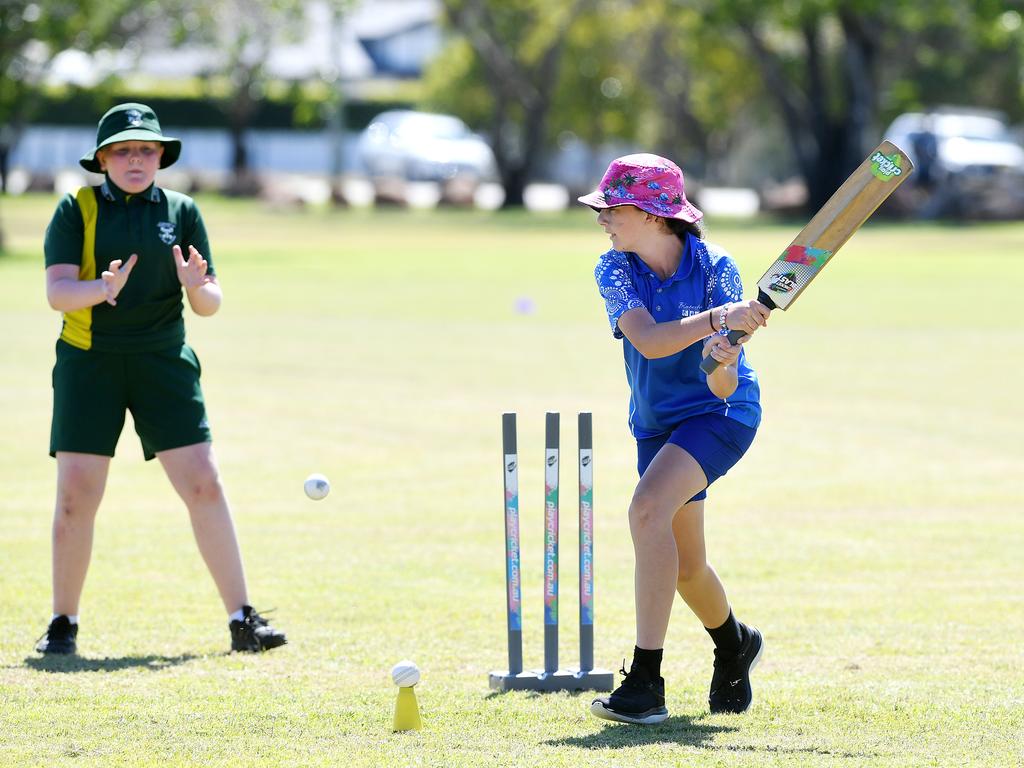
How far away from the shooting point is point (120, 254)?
23.2 feet

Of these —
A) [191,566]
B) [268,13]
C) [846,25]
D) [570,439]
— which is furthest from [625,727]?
[846,25]

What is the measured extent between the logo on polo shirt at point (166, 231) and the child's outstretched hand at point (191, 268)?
0.05 m

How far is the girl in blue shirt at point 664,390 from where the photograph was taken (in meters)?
5.88

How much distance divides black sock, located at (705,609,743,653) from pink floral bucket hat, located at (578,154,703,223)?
149 cm

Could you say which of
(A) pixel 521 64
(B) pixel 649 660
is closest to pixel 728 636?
(B) pixel 649 660

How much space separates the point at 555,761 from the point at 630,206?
6.18 ft

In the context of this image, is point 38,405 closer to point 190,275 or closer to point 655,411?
point 190,275

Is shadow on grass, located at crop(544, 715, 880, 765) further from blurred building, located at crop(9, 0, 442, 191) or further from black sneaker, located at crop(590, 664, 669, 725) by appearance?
blurred building, located at crop(9, 0, 442, 191)

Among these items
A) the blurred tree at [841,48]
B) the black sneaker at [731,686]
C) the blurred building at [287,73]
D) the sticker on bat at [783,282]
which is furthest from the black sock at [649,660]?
the blurred tree at [841,48]

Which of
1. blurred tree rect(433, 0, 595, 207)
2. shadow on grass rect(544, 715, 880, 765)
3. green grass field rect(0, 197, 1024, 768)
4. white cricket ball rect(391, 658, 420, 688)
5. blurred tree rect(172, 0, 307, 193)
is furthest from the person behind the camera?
blurred tree rect(433, 0, 595, 207)

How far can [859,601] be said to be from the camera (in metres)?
8.23

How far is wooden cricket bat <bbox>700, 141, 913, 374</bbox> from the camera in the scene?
227 inches

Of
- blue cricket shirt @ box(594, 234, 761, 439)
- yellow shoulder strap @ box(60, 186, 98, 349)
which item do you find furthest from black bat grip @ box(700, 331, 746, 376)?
yellow shoulder strap @ box(60, 186, 98, 349)

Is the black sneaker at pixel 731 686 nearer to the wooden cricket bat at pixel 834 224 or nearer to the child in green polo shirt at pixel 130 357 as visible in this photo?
the wooden cricket bat at pixel 834 224
